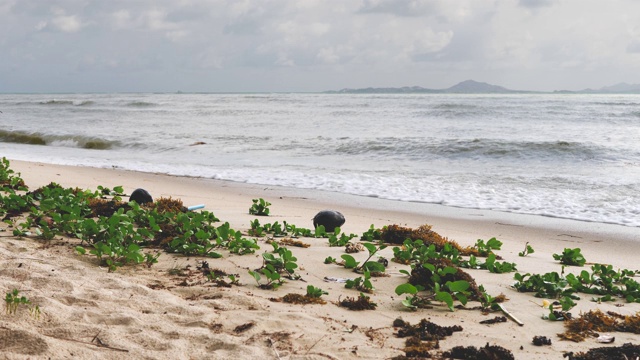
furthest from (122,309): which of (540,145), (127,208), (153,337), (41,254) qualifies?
(540,145)

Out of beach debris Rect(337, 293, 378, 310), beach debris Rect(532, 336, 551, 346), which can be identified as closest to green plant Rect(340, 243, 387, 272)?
beach debris Rect(337, 293, 378, 310)

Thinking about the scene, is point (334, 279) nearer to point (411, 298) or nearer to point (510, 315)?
point (411, 298)

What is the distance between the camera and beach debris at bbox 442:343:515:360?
2.84 m

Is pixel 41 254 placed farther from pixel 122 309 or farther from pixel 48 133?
pixel 48 133

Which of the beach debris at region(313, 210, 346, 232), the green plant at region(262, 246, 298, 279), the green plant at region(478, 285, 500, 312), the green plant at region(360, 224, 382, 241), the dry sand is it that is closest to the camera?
the dry sand

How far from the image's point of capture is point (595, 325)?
3350mm

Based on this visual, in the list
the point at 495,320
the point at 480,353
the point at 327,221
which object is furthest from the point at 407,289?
the point at 327,221

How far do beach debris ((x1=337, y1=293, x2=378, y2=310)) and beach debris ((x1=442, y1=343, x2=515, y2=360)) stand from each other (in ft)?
2.53

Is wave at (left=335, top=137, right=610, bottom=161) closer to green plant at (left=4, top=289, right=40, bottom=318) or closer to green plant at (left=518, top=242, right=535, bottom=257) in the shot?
green plant at (left=518, top=242, right=535, bottom=257)

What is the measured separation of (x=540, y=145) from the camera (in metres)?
16.6

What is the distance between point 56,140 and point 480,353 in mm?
21042

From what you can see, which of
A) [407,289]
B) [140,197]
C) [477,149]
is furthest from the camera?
[477,149]

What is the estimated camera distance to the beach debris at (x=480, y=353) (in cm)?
284

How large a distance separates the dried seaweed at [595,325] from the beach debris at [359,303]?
1.12m
